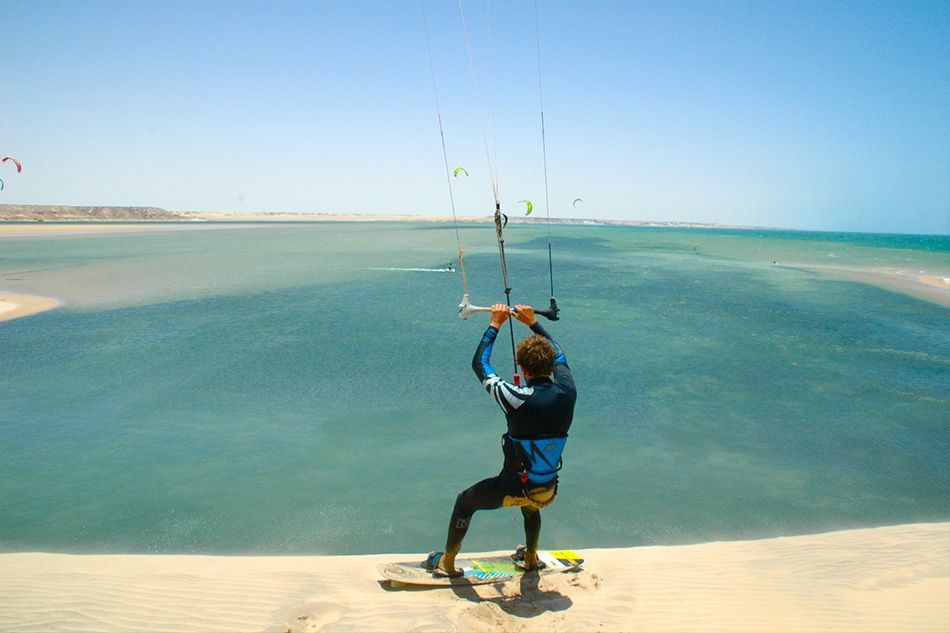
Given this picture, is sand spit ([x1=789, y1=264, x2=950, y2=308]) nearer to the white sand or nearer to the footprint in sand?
the white sand

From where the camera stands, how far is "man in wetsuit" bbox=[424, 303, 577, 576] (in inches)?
149

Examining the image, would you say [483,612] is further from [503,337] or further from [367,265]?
[367,265]

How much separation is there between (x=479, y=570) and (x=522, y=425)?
5.90 feet

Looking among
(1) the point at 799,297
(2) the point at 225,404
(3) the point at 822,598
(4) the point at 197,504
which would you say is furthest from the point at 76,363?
(1) the point at 799,297

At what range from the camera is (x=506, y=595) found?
434 centimetres

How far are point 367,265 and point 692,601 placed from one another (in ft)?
119

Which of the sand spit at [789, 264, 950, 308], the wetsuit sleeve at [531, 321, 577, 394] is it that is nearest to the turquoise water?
the wetsuit sleeve at [531, 321, 577, 394]

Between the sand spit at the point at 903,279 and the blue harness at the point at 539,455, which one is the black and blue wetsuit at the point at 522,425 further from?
the sand spit at the point at 903,279

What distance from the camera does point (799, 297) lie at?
25906 mm

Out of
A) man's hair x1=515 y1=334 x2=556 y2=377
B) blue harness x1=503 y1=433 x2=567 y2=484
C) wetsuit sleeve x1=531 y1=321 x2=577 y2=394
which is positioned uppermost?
man's hair x1=515 y1=334 x2=556 y2=377

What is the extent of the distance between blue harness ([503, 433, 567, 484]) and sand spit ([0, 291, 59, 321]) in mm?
21234

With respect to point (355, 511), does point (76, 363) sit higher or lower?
higher

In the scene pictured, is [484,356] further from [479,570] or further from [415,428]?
[415,428]

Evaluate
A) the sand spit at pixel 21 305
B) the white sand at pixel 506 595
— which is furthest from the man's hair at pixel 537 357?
the sand spit at pixel 21 305
